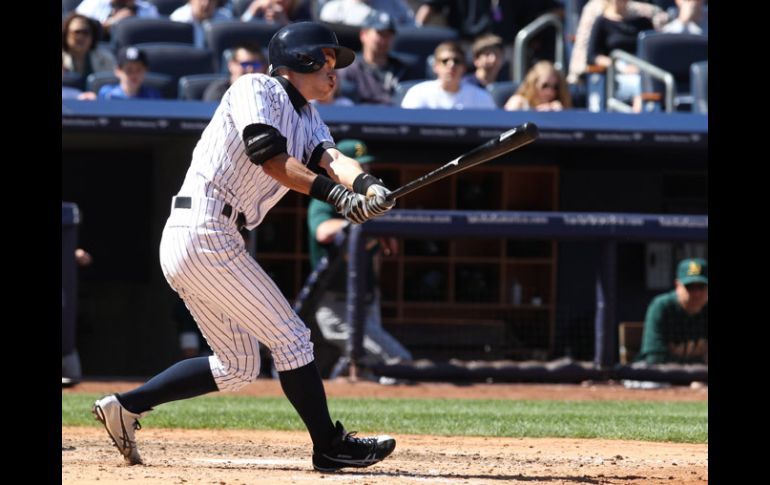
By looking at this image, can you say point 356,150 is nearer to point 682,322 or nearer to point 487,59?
point 682,322

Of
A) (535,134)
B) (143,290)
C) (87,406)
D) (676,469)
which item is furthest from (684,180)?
(535,134)

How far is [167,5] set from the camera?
11453 mm

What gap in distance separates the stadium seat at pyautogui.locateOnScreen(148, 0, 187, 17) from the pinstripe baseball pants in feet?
24.4

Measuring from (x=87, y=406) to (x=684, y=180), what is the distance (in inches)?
222

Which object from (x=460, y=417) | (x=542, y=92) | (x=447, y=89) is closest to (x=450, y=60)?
(x=447, y=89)

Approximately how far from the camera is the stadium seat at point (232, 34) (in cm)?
1033

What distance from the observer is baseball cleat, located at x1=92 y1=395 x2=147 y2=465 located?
177 inches

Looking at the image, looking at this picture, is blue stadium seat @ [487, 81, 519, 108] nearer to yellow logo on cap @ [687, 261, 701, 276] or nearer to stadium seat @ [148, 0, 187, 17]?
yellow logo on cap @ [687, 261, 701, 276]

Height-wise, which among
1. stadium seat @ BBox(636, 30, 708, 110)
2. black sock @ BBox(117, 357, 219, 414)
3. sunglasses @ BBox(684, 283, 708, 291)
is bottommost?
black sock @ BBox(117, 357, 219, 414)

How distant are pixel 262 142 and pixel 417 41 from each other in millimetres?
7082

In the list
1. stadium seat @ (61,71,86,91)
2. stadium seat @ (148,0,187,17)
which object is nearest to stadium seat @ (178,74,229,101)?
stadium seat @ (61,71,86,91)

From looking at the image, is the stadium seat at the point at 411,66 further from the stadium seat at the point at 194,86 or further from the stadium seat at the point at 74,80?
the stadium seat at the point at 74,80

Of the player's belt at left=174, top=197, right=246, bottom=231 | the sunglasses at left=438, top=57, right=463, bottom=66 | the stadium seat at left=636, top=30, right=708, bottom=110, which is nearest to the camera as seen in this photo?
the player's belt at left=174, top=197, right=246, bottom=231
